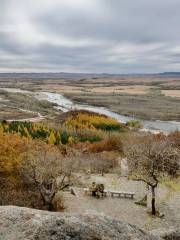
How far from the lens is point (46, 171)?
102ft

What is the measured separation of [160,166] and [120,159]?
1358cm

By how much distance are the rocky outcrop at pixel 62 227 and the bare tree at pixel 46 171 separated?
23.2m

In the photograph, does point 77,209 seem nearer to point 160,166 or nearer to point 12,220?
point 160,166

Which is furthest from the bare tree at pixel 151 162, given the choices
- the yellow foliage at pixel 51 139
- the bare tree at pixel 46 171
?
the yellow foliage at pixel 51 139

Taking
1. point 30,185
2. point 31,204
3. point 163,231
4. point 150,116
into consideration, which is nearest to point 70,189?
point 30,185

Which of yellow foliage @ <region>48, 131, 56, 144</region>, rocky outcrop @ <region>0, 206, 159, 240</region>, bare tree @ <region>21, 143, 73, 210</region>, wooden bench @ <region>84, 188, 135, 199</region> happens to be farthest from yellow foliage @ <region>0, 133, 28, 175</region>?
rocky outcrop @ <region>0, 206, 159, 240</region>

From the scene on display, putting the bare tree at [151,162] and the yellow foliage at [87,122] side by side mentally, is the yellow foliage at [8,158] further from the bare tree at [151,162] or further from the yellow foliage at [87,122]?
the yellow foliage at [87,122]

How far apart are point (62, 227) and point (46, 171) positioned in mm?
24772

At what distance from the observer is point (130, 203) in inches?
1329

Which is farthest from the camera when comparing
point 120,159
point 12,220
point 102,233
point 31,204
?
point 120,159

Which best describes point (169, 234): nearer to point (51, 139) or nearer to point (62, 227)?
point (62, 227)

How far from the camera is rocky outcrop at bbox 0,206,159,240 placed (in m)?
6.39

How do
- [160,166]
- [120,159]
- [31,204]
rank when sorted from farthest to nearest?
[120,159], [160,166], [31,204]

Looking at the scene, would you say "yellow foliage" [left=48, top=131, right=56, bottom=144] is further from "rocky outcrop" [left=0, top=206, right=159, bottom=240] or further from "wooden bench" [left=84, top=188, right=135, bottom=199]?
"rocky outcrop" [left=0, top=206, right=159, bottom=240]
